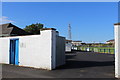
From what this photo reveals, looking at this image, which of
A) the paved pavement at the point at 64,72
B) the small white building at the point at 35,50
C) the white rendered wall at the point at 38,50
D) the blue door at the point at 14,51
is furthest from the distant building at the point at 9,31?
the paved pavement at the point at 64,72

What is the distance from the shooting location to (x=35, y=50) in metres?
10.1

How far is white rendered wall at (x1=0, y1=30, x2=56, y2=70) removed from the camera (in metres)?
9.30

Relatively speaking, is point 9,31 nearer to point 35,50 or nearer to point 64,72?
point 35,50

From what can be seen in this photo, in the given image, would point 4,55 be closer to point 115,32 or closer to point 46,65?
point 46,65

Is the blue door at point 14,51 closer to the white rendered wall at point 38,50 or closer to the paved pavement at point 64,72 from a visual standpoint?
the white rendered wall at point 38,50

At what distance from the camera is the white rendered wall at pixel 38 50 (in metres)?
9.30

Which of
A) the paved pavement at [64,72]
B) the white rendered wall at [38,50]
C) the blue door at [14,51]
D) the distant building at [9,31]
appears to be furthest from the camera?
the distant building at [9,31]

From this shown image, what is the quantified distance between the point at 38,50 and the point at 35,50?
12.5 inches

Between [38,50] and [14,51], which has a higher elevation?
[38,50]

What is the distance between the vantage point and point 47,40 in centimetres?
946

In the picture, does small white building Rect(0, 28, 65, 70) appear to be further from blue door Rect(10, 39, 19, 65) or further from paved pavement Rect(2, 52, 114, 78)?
paved pavement Rect(2, 52, 114, 78)

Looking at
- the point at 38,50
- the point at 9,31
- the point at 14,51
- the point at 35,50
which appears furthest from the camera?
the point at 9,31

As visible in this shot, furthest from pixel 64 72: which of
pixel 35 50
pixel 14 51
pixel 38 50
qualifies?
pixel 14 51

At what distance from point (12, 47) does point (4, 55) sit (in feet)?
4.52
